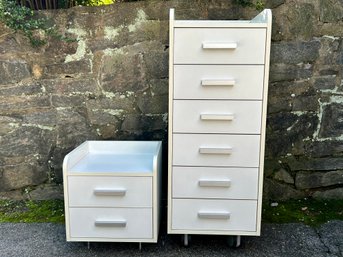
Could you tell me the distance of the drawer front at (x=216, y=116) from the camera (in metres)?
1.91

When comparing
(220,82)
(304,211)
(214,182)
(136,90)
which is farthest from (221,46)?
(304,211)

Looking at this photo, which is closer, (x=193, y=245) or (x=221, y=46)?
(x=221, y=46)

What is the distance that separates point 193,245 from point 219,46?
1.17m

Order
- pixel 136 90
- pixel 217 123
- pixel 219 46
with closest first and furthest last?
pixel 219 46 < pixel 217 123 < pixel 136 90

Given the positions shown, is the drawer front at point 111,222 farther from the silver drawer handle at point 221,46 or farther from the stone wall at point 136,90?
the silver drawer handle at point 221,46

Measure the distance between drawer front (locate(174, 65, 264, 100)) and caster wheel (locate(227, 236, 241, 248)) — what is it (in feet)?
2.71

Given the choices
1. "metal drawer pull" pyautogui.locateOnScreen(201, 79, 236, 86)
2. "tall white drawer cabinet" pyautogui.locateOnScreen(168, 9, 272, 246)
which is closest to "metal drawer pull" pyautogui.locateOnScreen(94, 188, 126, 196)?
"tall white drawer cabinet" pyautogui.locateOnScreen(168, 9, 272, 246)

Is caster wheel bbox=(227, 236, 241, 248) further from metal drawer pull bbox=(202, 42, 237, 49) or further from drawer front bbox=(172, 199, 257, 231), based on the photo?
metal drawer pull bbox=(202, 42, 237, 49)

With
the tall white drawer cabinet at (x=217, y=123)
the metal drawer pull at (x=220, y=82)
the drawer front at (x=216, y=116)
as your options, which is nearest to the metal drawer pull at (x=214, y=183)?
the tall white drawer cabinet at (x=217, y=123)

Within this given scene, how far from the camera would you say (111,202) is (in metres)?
2.00

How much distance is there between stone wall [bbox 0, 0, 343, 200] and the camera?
2445mm

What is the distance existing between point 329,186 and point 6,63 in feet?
8.11

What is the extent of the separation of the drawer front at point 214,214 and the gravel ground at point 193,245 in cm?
16

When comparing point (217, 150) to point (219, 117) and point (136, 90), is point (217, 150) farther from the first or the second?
point (136, 90)
